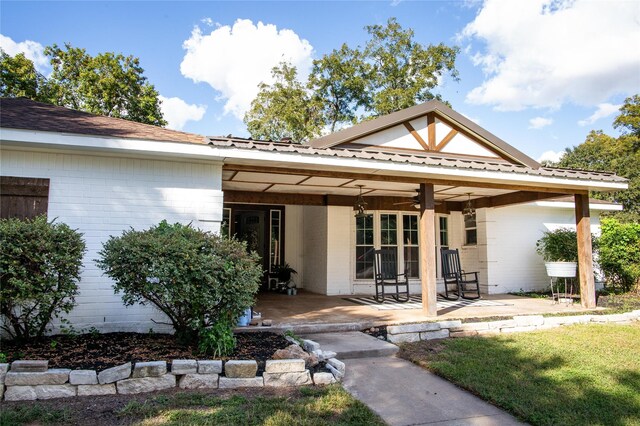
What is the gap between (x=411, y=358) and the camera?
457 centimetres

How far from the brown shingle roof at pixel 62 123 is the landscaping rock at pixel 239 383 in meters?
2.84

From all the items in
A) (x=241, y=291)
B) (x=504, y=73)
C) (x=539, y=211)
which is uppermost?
(x=504, y=73)

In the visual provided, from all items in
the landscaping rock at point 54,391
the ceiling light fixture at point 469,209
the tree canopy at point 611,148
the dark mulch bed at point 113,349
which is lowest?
the landscaping rock at point 54,391

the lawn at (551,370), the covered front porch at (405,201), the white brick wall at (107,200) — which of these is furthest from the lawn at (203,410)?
the covered front porch at (405,201)

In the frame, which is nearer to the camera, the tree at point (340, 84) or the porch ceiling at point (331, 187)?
the porch ceiling at point (331, 187)

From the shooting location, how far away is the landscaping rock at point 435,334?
17.7 ft

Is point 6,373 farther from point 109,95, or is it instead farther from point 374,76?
point 374,76

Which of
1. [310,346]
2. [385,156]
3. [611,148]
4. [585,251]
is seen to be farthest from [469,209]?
[611,148]

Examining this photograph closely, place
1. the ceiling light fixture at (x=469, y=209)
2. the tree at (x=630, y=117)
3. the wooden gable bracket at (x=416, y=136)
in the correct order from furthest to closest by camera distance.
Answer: the tree at (x=630, y=117) < the ceiling light fixture at (x=469, y=209) < the wooden gable bracket at (x=416, y=136)

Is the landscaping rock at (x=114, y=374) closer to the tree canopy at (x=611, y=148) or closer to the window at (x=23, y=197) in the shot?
the window at (x=23, y=197)

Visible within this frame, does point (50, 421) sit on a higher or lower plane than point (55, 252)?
lower

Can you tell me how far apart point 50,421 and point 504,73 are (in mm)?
15271

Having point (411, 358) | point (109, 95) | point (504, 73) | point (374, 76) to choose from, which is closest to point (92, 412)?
point (411, 358)

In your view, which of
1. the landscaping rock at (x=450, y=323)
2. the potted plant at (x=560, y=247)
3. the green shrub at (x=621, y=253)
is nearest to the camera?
the landscaping rock at (x=450, y=323)
